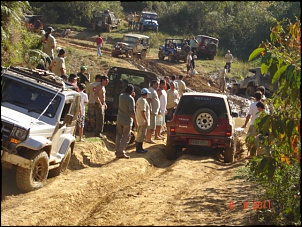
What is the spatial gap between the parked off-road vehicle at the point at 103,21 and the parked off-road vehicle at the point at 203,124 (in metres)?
35.6

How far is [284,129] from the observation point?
336 inches

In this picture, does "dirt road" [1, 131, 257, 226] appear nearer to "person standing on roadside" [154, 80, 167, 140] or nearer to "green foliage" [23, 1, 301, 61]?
"person standing on roadside" [154, 80, 167, 140]

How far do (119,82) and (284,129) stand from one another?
10199 mm

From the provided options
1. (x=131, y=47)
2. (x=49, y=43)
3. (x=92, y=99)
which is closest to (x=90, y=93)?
(x=92, y=99)

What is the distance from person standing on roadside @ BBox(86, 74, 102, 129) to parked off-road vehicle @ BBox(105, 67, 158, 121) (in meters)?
0.96

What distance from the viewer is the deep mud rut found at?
9031mm

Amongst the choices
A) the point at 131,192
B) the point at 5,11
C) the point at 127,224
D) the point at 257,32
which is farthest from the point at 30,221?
the point at 257,32

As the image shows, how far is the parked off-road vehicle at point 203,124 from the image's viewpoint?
15172mm

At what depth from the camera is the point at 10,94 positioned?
1120 centimetres

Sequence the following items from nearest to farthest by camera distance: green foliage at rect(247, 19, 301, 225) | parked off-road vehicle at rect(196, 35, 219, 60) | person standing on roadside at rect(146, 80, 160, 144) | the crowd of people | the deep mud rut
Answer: green foliage at rect(247, 19, 301, 225), the deep mud rut, the crowd of people, person standing on roadside at rect(146, 80, 160, 144), parked off-road vehicle at rect(196, 35, 219, 60)

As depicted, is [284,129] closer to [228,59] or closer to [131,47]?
[131,47]

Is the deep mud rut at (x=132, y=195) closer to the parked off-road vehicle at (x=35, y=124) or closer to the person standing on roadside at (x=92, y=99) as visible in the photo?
the parked off-road vehicle at (x=35, y=124)

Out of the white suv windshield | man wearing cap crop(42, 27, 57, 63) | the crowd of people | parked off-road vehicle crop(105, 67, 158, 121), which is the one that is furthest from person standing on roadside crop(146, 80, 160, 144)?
the white suv windshield

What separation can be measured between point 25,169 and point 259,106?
6093mm
